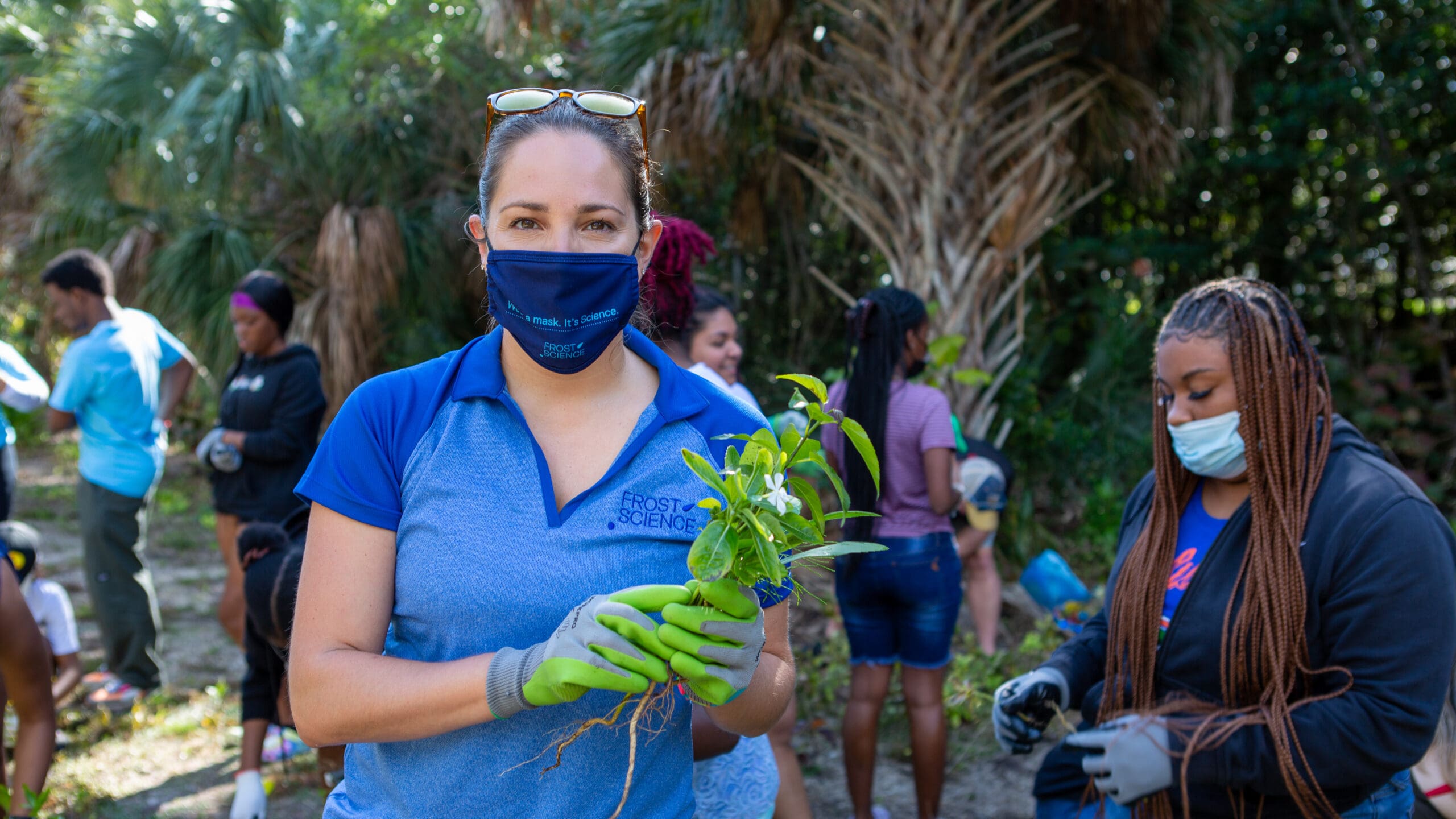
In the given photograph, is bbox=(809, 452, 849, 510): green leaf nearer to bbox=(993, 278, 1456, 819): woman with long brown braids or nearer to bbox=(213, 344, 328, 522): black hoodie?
bbox=(993, 278, 1456, 819): woman with long brown braids

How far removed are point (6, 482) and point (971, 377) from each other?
4.65m

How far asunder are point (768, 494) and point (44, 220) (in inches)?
422

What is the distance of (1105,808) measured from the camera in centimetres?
214

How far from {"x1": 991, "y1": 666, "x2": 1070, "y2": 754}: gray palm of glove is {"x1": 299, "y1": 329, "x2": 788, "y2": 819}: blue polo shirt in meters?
1.05

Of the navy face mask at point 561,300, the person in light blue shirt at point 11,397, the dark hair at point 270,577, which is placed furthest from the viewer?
the person in light blue shirt at point 11,397

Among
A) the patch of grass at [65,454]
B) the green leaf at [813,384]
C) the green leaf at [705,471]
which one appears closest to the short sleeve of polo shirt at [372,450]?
the green leaf at [705,471]

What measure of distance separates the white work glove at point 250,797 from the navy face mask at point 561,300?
2.86 m

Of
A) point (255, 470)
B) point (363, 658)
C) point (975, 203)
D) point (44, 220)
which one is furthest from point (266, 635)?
point (44, 220)

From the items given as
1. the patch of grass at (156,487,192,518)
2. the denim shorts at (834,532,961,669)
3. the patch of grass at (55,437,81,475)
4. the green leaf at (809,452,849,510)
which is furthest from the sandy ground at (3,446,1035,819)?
the patch of grass at (55,437,81,475)

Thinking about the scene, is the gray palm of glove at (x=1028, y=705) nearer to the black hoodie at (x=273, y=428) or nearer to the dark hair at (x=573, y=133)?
the dark hair at (x=573, y=133)

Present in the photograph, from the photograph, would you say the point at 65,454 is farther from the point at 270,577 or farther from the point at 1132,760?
the point at 1132,760

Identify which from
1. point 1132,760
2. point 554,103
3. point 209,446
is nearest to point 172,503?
point 209,446

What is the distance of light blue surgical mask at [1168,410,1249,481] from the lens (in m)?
2.06

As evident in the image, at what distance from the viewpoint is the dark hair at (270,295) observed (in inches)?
173
